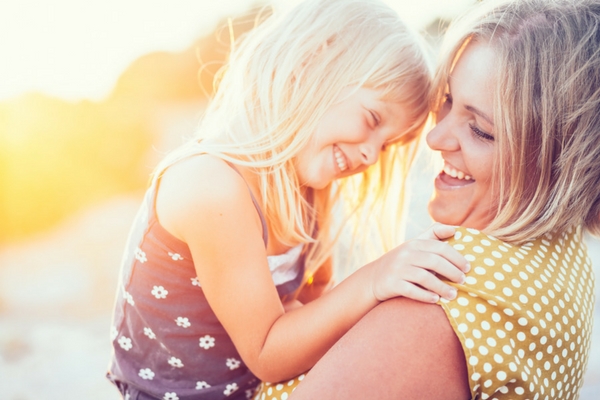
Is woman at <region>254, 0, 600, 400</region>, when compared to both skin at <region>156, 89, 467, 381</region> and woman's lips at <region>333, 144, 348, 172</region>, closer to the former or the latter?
skin at <region>156, 89, 467, 381</region>

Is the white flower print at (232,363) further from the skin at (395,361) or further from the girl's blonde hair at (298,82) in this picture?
the skin at (395,361)

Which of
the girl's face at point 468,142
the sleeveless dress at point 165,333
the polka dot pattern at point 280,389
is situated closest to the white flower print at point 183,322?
the sleeveless dress at point 165,333

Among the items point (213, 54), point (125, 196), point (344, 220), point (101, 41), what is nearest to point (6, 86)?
point (101, 41)

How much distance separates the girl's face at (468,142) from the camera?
1604mm

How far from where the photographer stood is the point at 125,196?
685cm

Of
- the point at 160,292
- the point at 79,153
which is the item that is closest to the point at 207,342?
the point at 160,292

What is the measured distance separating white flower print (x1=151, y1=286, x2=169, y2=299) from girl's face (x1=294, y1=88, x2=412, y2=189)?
2.08 feet

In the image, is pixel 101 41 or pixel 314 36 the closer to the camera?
pixel 314 36

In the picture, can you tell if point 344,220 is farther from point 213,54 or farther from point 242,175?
point 213,54

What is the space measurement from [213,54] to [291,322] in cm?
624

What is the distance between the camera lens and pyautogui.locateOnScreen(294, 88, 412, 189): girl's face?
2018 mm

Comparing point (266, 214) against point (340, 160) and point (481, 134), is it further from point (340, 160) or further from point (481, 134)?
point (481, 134)

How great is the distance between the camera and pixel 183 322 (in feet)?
6.07

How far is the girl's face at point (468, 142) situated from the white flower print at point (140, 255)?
0.96 metres
